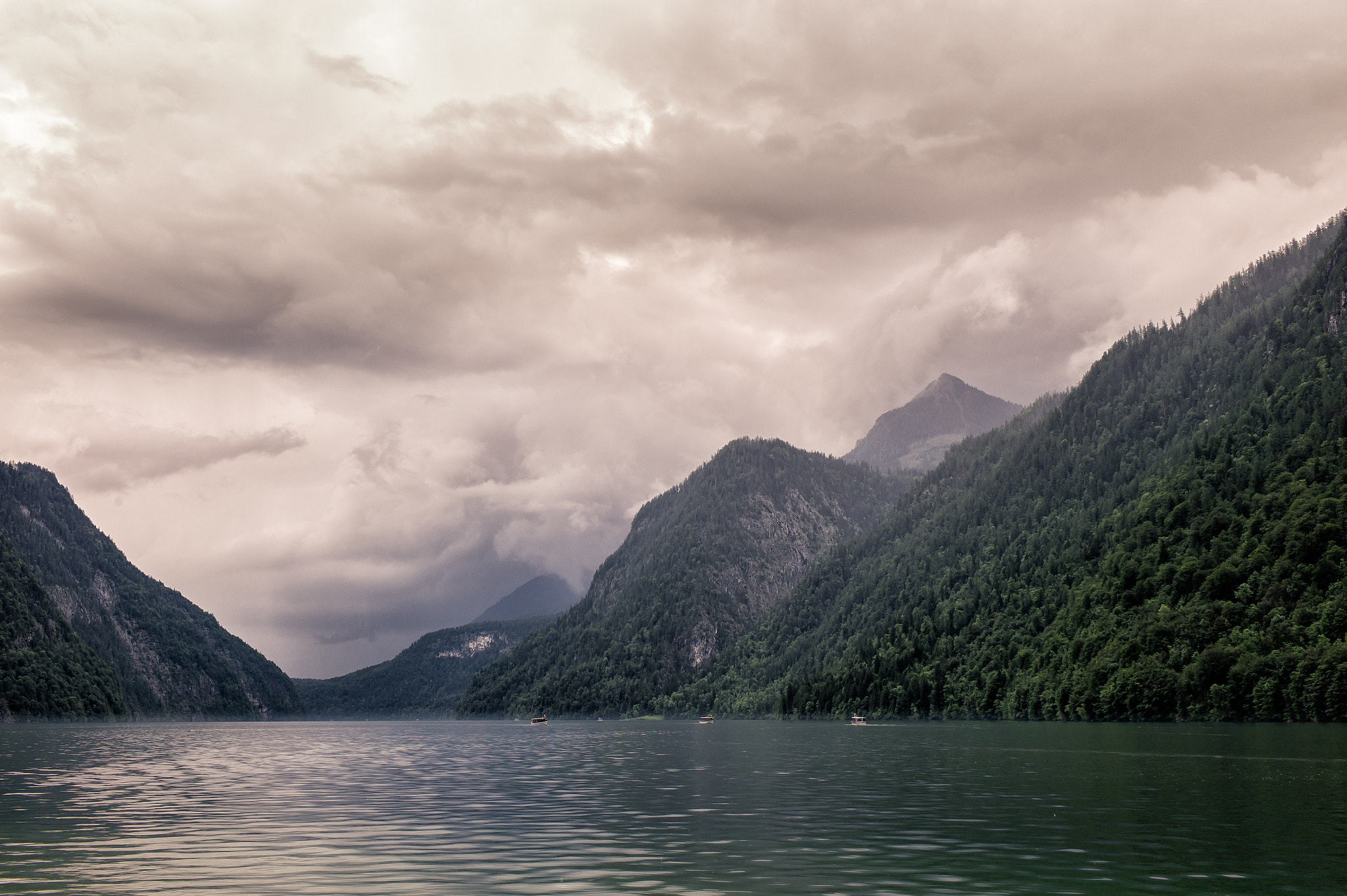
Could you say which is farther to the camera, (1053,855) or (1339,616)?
(1339,616)

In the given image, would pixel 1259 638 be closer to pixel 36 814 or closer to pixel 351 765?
pixel 351 765

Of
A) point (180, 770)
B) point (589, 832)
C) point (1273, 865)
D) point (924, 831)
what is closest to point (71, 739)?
point (180, 770)

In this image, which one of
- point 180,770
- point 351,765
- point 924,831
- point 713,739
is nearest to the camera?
point 924,831

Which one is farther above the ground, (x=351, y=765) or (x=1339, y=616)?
(x=1339, y=616)

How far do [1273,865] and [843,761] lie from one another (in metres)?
65.6

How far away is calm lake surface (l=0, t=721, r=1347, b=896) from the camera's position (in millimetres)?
33562

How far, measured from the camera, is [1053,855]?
124ft

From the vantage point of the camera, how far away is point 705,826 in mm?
49031

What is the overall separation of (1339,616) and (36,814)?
644ft

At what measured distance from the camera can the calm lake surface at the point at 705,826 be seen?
33562mm

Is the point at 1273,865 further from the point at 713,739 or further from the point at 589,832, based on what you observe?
the point at 713,739

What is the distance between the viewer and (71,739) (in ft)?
584

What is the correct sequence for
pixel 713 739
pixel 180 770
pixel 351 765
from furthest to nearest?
pixel 713 739 → pixel 351 765 → pixel 180 770

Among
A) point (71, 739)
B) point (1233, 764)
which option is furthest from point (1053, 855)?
point (71, 739)
